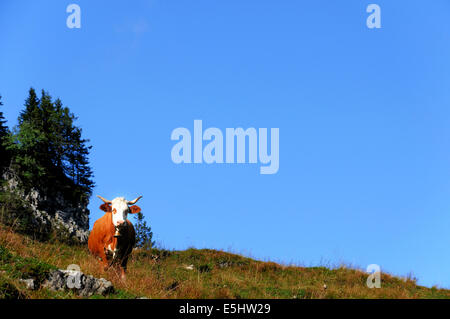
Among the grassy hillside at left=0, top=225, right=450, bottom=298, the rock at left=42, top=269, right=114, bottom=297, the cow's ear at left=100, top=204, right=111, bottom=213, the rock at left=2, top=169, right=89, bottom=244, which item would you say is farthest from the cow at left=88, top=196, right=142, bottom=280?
the rock at left=2, top=169, right=89, bottom=244

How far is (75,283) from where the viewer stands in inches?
442

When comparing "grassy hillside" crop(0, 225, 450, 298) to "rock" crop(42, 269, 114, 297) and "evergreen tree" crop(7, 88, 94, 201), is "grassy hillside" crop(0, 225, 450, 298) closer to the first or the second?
"rock" crop(42, 269, 114, 297)

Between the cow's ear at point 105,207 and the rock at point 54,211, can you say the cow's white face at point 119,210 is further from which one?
the rock at point 54,211

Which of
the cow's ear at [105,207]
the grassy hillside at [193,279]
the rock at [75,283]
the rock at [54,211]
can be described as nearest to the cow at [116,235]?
the cow's ear at [105,207]

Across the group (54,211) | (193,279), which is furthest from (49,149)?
(193,279)

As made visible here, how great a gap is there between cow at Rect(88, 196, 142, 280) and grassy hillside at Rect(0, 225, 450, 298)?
50 cm

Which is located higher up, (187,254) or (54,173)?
(54,173)

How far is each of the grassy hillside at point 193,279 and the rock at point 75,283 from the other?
235 mm

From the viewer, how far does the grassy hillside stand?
38.3 feet

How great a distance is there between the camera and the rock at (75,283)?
11.2 metres

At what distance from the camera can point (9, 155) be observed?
44.0 metres

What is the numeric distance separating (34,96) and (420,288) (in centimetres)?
4742

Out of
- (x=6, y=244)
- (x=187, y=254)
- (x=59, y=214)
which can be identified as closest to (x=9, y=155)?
(x=59, y=214)
